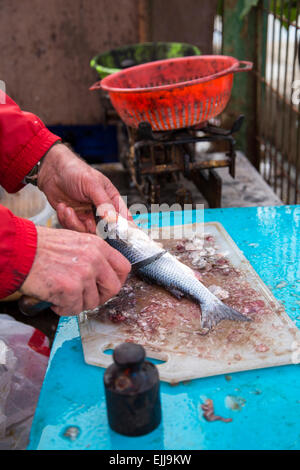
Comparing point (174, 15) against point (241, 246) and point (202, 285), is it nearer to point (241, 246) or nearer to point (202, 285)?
point (241, 246)

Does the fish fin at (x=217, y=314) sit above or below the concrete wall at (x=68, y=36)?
below

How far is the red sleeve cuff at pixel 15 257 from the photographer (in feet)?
5.04

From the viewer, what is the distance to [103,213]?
6.78 feet

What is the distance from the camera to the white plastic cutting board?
153 centimetres

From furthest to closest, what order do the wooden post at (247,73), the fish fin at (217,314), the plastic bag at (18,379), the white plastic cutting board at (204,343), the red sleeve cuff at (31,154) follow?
1. the wooden post at (247,73)
2. the red sleeve cuff at (31,154)
3. the plastic bag at (18,379)
4. the fish fin at (217,314)
5. the white plastic cutting board at (204,343)

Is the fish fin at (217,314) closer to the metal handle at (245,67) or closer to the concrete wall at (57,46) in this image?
the metal handle at (245,67)

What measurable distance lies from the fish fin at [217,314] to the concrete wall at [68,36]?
415 cm

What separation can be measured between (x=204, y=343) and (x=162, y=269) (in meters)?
0.41

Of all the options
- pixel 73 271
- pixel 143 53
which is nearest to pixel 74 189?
pixel 73 271

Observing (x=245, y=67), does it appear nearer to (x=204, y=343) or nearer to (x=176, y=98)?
(x=176, y=98)

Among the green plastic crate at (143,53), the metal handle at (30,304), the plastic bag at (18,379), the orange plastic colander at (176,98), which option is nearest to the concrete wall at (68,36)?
the green plastic crate at (143,53)
